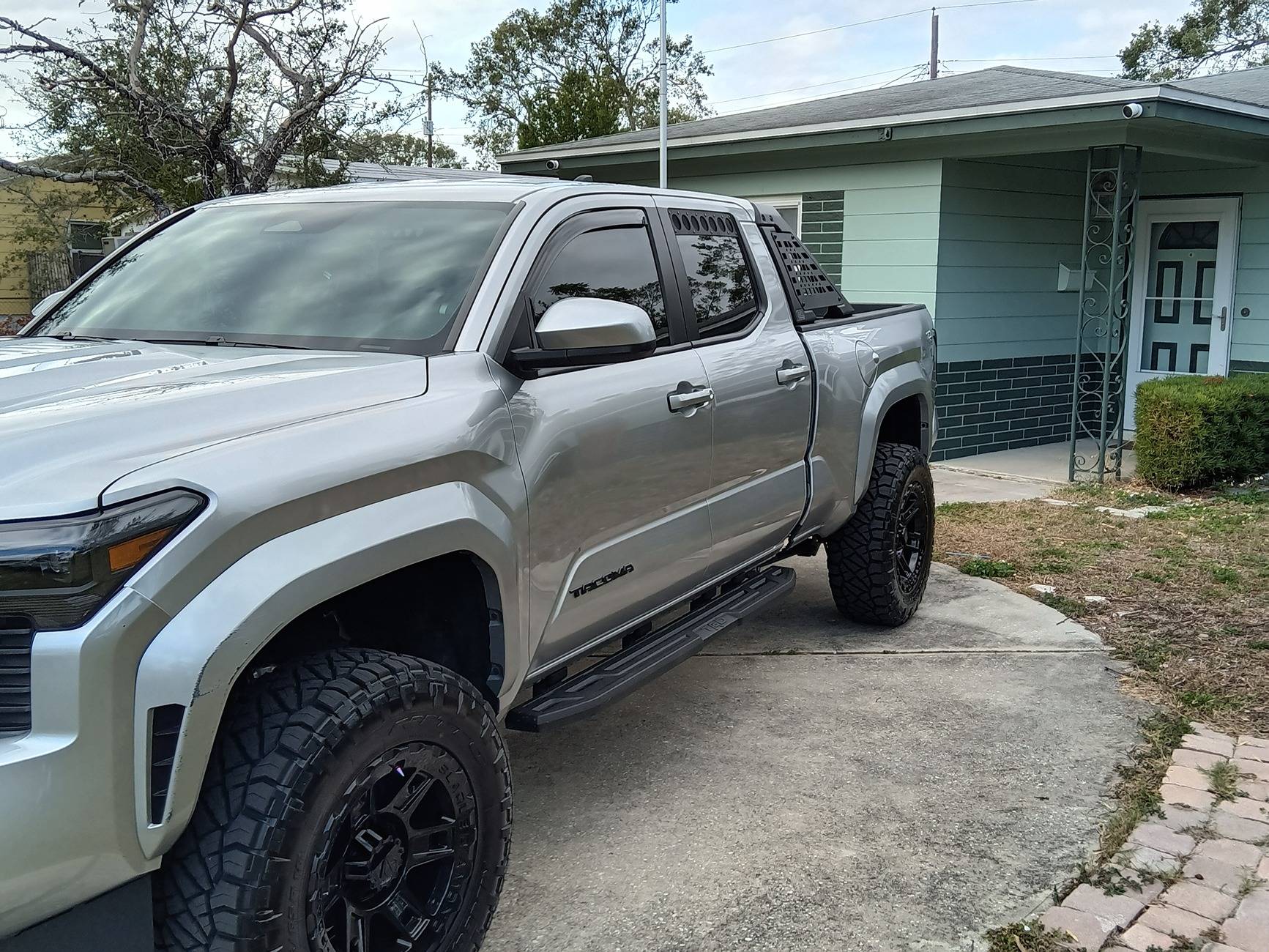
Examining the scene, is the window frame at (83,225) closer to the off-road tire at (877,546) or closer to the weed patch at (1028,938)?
the off-road tire at (877,546)

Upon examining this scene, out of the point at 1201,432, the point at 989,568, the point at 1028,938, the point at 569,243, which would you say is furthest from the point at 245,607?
the point at 1201,432

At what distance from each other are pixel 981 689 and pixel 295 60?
11152mm

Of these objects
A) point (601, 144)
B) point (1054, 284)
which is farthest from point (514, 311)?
Answer: point (601, 144)

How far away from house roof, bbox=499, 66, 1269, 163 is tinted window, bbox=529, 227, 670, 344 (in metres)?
6.38

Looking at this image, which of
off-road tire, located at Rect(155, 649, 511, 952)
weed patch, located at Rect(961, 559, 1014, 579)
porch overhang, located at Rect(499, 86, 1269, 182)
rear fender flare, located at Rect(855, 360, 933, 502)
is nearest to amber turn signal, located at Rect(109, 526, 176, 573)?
off-road tire, located at Rect(155, 649, 511, 952)

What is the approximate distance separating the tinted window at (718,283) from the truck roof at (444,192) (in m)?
0.30

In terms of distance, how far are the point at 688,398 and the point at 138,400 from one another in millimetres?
1879

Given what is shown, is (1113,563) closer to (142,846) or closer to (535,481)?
(535,481)

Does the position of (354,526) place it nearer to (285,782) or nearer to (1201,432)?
(285,782)

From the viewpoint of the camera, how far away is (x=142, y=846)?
2098mm

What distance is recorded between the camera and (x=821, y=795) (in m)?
4.03

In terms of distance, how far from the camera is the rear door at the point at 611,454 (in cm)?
321

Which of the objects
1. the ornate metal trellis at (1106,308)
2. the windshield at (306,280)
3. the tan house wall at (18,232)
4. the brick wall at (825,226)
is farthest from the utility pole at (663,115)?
the tan house wall at (18,232)

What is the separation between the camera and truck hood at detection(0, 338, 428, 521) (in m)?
2.11
